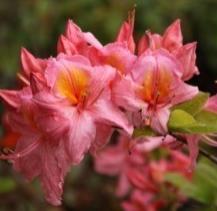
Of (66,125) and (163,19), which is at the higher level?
(66,125)

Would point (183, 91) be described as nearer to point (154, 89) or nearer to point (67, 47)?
point (154, 89)

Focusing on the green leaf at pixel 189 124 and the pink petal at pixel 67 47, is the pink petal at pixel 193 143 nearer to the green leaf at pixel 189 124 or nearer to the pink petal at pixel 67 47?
the green leaf at pixel 189 124

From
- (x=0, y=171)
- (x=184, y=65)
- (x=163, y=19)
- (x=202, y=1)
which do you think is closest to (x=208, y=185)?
(x=184, y=65)

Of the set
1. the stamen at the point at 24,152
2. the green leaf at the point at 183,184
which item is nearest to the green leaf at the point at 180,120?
the stamen at the point at 24,152

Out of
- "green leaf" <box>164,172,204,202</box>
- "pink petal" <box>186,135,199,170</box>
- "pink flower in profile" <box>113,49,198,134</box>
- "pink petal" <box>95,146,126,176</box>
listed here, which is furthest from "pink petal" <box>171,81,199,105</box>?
"pink petal" <box>95,146,126,176</box>

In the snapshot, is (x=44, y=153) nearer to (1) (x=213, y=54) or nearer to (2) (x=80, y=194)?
(2) (x=80, y=194)

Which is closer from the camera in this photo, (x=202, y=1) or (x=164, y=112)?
(x=164, y=112)
